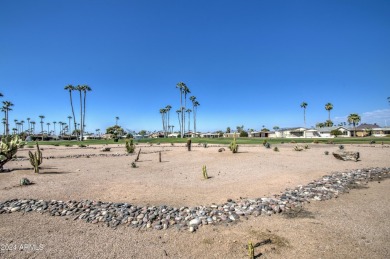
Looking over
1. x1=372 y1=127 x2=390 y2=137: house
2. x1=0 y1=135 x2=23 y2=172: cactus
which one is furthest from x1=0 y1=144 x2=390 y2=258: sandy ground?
x1=372 y1=127 x2=390 y2=137: house

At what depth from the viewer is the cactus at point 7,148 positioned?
52.9 feet

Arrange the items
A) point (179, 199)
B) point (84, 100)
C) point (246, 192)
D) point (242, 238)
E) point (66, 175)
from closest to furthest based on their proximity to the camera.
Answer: point (242, 238)
point (179, 199)
point (246, 192)
point (66, 175)
point (84, 100)

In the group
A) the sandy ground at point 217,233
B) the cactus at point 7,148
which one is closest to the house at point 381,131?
the sandy ground at point 217,233

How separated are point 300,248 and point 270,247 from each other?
0.69 m

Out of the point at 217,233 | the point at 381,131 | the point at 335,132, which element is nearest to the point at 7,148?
the point at 217,233

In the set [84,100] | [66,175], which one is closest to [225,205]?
[66,175]

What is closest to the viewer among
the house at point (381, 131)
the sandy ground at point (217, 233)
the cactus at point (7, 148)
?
the sandy ground at point (217, 233)

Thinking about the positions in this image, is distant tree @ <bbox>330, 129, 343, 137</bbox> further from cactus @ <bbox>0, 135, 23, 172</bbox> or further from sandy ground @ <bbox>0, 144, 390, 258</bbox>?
cactus @ <bbox>0, 135, 23, 172</bbox>

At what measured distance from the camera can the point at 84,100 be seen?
308ft

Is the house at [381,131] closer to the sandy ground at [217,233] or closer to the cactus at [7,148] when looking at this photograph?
the sandy ground at [217,233]

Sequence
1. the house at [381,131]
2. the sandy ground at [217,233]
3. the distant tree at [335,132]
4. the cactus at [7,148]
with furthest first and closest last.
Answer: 1. the house at [381,131]
2. the distant tree at [335,132]
3. the cactus at [7,148]
4. the sandy ground at [217,233]

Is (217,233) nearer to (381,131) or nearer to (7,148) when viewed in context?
(7,148)

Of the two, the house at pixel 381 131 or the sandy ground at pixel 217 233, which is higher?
the house at pixel 381 131

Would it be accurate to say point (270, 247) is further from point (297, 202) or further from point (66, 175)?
point (66, 175)
